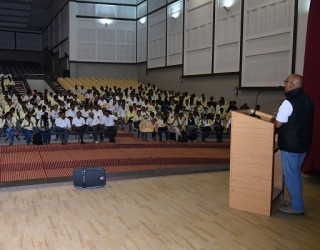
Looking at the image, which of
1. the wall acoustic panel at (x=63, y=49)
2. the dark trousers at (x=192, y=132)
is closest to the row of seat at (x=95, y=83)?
the wall acoustic panel at (x=63, y=49)

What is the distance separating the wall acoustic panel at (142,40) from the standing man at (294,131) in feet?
42.9

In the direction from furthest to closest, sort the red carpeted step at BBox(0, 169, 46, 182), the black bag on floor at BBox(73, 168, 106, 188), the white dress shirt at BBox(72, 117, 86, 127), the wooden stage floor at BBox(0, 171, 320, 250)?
the white dress shirt at BBox(72, 117, 86, 127)
the red carpeted step at BBox(0, 169, 46, 182)
the black bag on floor at BBox(73, 168, 106, 188)
the wooden stage floor at BBox(0, 171, 320, 250)

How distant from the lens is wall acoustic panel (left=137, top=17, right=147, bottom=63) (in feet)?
50.7

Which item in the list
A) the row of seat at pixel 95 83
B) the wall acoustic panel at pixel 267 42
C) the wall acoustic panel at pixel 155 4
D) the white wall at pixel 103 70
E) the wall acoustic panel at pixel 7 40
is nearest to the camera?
the wall acoustic panel at pixel 267 42

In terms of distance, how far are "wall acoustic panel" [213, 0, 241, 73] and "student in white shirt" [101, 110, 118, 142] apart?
4.37 metres

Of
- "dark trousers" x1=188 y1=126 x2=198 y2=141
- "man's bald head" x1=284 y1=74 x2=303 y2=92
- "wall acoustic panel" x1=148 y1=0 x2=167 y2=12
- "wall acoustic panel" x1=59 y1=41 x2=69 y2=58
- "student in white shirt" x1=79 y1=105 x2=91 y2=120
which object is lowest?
"dark trousers" x1=188 y1=126 x2=198 y2=141

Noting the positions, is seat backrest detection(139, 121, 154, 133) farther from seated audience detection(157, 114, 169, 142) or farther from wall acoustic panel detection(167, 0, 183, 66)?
wall acoustic panel detection(167, 0, 183, 66)

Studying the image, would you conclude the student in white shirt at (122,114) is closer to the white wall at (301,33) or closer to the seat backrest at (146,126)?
the seat backrest at (146,126)

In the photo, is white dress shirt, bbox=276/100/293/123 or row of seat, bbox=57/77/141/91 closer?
white dress shirt, bbox=276/100/293/123

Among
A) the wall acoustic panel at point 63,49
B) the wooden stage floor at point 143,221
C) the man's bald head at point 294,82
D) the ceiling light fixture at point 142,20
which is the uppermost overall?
the ceiling light fixture at point 142,20

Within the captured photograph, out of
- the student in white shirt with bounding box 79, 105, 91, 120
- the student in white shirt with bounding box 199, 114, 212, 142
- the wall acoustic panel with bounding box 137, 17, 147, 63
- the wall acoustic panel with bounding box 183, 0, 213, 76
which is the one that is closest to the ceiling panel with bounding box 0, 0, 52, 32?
the wall acoustic panel with bounding box 137, 17, 147, 63

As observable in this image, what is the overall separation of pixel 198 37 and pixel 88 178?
28.3 ft

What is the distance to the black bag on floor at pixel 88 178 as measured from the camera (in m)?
3.75

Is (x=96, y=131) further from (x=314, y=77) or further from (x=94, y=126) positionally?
(x=314, y=77)
